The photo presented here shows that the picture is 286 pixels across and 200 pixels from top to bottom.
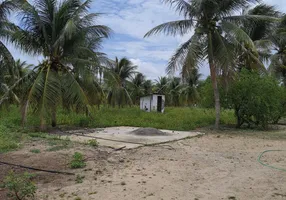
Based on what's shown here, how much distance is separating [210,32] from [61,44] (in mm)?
6963

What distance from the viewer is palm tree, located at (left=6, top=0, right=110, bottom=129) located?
36.8ft

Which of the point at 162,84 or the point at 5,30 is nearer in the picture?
the point at 5,30

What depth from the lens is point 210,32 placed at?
1378 cm

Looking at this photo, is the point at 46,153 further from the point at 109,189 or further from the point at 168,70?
the point at 168,70

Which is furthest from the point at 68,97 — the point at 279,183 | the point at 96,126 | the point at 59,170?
the point at 279,183

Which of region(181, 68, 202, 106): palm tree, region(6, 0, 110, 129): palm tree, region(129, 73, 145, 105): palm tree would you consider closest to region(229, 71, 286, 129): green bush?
region(6, 0, 110, 129): palm tree

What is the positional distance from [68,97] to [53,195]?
7623 mm

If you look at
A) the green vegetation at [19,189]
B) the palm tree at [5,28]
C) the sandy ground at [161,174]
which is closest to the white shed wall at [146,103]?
the palm tree at [5,28]

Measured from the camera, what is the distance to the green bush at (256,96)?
13.7 meters

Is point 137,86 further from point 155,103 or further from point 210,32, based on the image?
point 210,32

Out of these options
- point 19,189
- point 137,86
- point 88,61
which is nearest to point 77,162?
point 19,189

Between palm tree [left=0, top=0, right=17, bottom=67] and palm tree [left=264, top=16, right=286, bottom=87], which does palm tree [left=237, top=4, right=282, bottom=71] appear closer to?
→ palm tree [left=264, top=16, right=286, bottom=87]

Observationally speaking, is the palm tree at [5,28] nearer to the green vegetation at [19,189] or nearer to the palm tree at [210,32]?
the palm tree at [210,32]

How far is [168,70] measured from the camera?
14094 mm
